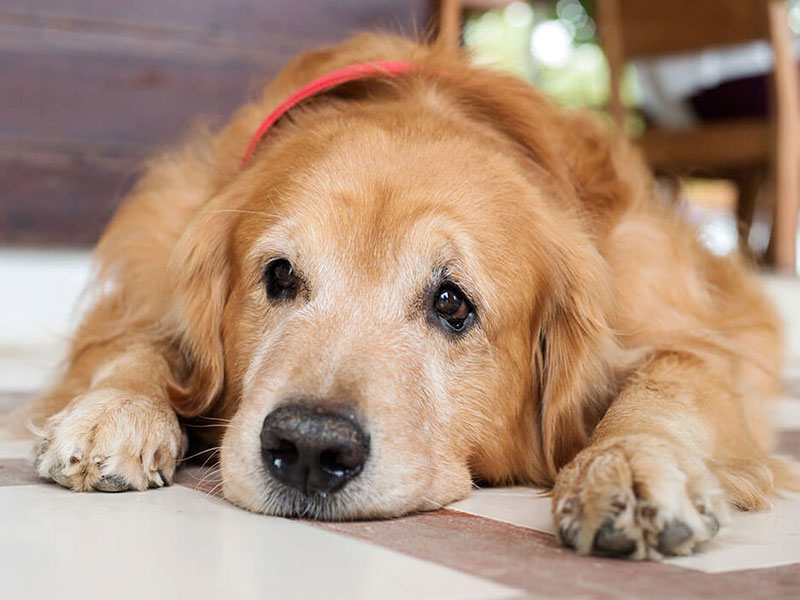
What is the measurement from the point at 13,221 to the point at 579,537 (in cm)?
478

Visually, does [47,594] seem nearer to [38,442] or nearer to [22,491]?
[22,491]

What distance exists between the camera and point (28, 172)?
19.0 ft

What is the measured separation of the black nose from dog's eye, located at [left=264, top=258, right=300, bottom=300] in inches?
18.0

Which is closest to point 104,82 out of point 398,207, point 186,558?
point 398,207

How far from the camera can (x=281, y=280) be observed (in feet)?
7.59

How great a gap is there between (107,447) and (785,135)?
5723 millimetres

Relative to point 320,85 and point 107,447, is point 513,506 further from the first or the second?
point 320,85

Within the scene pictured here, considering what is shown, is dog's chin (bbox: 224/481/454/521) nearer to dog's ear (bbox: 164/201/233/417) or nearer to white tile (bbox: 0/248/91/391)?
dog's ear (bbox: 164/201/233/417)

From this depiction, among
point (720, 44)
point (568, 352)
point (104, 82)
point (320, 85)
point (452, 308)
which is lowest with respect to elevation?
point (568, 352)

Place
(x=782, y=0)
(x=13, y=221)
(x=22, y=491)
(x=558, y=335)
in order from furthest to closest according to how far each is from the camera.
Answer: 1. (x=782, y=0)
2. (x=13, y=221)
3. (x=558, y=335)
4. (x=22, y=491)

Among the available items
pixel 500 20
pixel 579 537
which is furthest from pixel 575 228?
pixel 500 20

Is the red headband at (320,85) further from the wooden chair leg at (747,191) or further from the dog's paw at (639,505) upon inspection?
the wooden chair leg at (747,191)

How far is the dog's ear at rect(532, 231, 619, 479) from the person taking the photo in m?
2.46

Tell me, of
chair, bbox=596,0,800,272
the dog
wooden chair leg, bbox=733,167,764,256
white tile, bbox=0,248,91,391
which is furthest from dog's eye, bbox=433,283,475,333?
wooden chair leg, bbox=733,167,764,256
